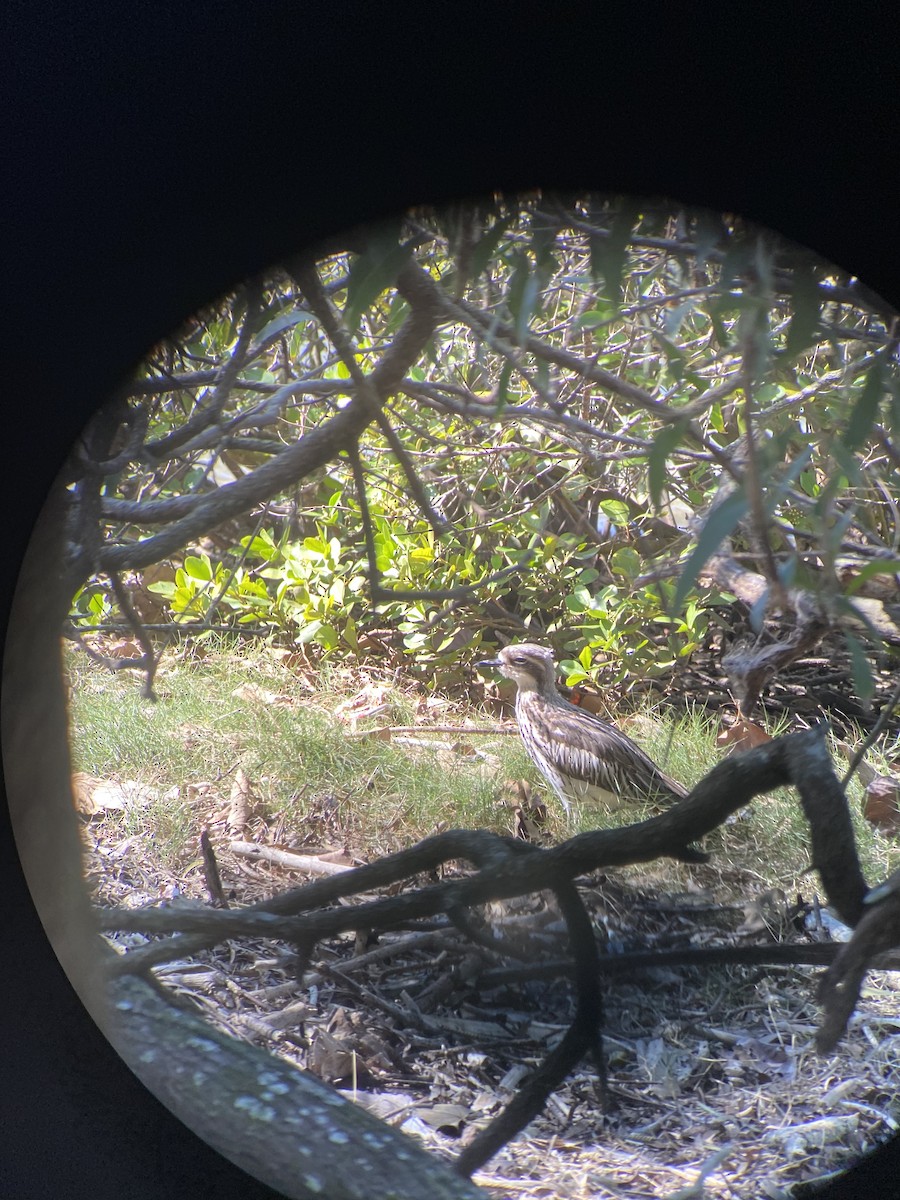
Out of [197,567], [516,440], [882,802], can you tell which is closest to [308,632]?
[197,567]

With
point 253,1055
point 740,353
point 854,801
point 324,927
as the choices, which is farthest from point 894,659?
point 253,1055

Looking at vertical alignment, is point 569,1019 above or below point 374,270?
below

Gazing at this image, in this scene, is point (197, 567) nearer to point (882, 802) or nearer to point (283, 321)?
point (283, 321)

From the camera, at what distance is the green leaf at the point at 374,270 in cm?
59

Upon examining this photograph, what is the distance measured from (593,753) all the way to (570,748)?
1.7 inches

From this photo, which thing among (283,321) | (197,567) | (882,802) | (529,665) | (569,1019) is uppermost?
(283,321)

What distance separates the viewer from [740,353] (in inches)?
22.0

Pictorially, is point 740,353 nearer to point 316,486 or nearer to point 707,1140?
point 316,486

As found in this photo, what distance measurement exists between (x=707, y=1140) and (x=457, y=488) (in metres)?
0.52

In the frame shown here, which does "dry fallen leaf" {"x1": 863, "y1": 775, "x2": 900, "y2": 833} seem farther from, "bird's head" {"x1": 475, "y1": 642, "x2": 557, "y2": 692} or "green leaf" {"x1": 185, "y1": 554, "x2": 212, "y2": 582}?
"green leaf" {"x1": 185, "y1": 554, "x2": 212, "y2": 582}

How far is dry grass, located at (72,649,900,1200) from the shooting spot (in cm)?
62

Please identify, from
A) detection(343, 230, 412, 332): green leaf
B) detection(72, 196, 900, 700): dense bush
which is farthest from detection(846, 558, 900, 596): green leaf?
detection(343, 230, 412, 332): green leaf

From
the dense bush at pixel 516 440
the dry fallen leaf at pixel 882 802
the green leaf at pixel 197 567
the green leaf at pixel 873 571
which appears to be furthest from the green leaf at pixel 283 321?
the dry fallen leaf at pixel 882 802

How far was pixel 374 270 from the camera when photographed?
589mm
